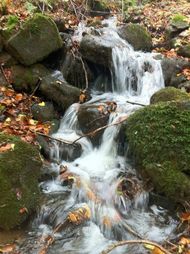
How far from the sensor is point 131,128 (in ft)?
22.0

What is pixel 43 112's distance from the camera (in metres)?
8.03

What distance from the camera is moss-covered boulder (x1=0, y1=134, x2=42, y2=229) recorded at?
5.38 m

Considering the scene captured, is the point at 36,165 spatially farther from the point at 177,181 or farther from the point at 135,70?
the point at 135,70

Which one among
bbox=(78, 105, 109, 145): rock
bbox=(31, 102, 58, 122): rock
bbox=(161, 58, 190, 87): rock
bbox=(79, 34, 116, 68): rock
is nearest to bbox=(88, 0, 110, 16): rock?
bbox=(79, 34, 116, 68): rock

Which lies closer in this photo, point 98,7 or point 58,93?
point 58,93

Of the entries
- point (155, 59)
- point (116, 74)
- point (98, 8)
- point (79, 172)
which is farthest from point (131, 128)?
point (98, 8)

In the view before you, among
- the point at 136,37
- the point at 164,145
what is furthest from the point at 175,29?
the point at 164,145

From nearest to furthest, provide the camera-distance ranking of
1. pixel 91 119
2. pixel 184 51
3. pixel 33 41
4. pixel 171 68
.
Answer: pixel 91 119 < pixel 33 41 < pixel 171 68 < pixel 184 51

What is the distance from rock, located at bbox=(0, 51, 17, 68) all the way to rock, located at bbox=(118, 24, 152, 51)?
3.56 m

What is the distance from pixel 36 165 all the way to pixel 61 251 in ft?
4.64

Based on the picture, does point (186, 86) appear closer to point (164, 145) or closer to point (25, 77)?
point (164, 145)

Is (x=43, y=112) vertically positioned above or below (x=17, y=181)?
above

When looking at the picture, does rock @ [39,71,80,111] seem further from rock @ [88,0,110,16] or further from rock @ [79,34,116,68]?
rock @ [88,0,110,16]

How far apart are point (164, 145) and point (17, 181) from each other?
92.3 inches
